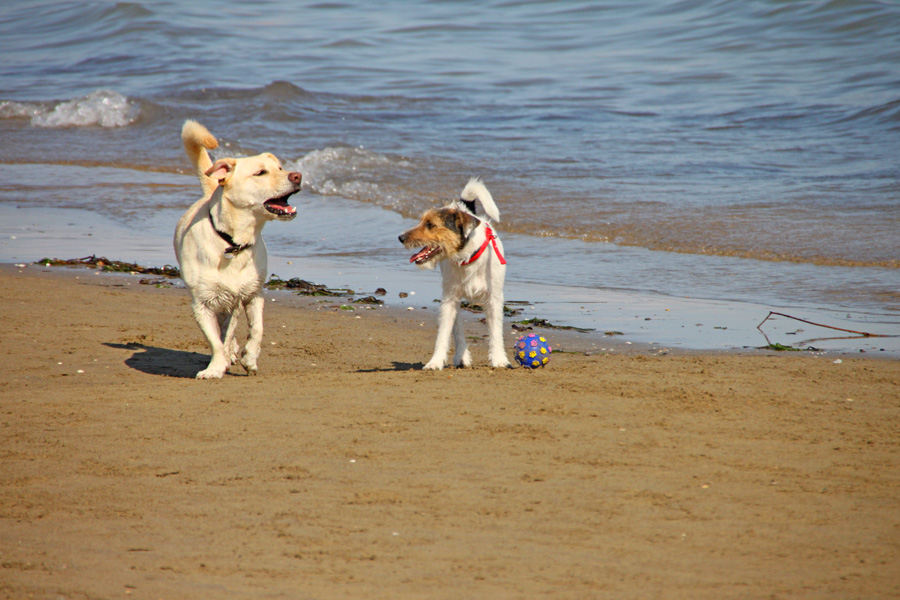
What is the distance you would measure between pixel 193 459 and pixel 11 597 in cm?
130

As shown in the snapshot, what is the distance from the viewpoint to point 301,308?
27.9 feet

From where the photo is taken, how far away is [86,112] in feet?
73.3

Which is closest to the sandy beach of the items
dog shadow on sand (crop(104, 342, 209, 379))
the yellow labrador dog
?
dog shadow on sand (crop(104, 342, 209, 379))

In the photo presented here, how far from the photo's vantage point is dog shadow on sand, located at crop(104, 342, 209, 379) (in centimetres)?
639

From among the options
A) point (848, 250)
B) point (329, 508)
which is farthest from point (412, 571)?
point (848, 250)

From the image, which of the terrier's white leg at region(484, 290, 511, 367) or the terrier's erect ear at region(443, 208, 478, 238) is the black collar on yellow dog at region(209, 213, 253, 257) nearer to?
the terrier's erect ear at region(443, 208, 478, 238)

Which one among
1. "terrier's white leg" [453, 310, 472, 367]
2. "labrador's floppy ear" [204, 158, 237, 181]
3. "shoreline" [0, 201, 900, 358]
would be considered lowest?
"shoreline" [0, 201, 900, 358]

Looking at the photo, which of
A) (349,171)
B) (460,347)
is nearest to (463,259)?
(460,347)

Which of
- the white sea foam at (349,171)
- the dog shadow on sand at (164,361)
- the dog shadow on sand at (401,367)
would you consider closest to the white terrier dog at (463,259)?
the dog shadow on sand at (401,367)

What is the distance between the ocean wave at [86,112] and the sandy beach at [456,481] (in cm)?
1749

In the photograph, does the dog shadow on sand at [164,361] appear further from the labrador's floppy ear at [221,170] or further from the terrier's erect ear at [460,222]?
the terrier's erect ear at [460,222]

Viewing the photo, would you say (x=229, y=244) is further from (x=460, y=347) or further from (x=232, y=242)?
(x=460, y=347)

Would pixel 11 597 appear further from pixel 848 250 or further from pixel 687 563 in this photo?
pixel 848 250

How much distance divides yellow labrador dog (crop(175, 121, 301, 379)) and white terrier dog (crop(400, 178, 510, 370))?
3.26 ft
